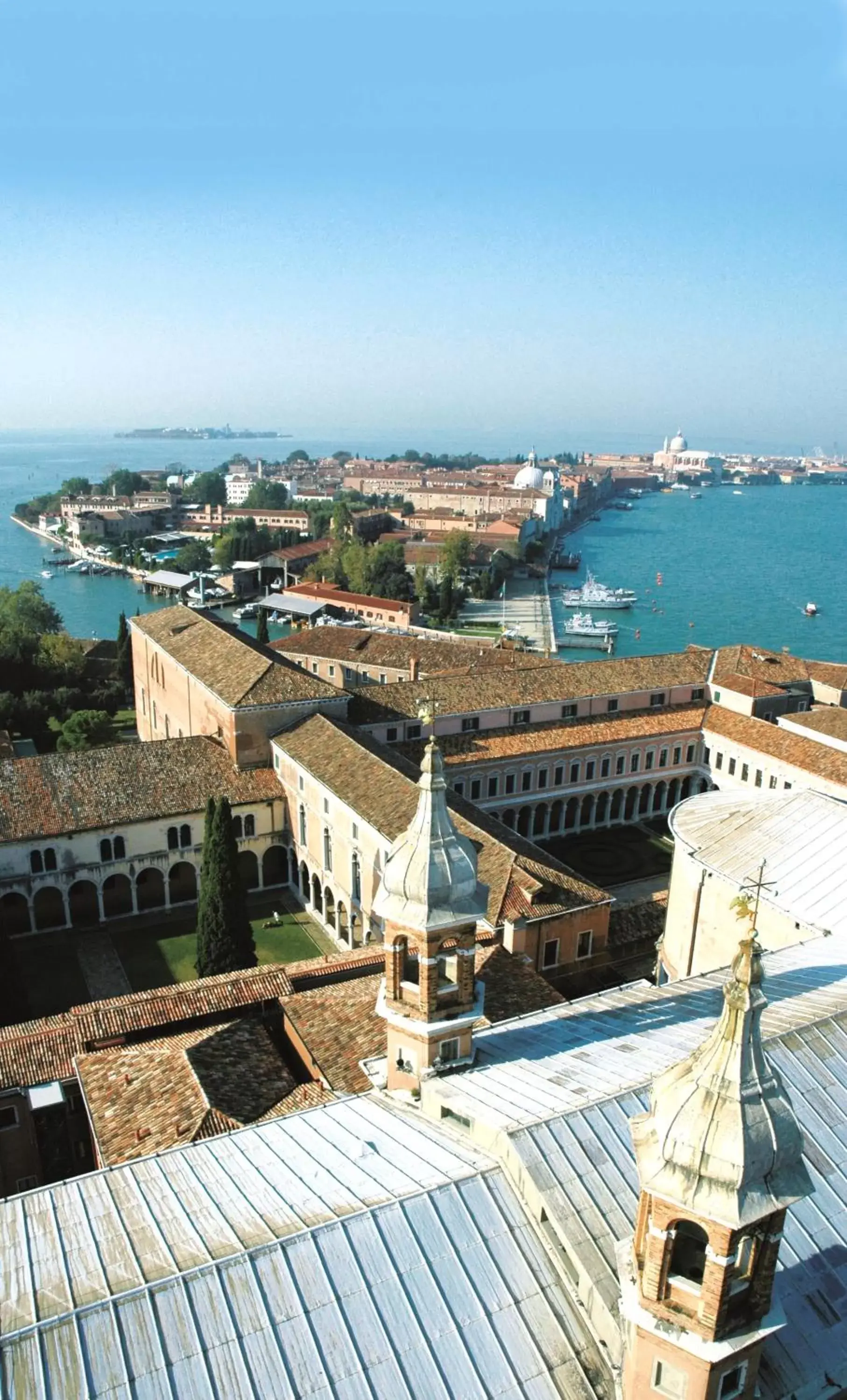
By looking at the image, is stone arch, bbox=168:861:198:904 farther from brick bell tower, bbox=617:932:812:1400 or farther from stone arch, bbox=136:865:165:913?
brick bell tower, bbox=617:932:812:1400

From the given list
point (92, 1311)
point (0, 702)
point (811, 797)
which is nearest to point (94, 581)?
point (0, 702)

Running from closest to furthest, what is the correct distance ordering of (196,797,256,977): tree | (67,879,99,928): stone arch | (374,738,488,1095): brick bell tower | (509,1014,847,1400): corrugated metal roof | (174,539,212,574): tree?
(509,1014,847,1400): corrugated metal roof, (374,738,488,1095): brick bell tower, (196,797,256,977): tree, (67,879,99,928): stone arch, (174,539,212,574): tree

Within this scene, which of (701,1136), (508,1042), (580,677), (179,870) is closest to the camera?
(701,1136)

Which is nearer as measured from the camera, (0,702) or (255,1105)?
(255,1105)

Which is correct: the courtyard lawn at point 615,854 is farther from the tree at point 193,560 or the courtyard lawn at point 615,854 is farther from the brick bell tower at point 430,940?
the tree at point 193,560

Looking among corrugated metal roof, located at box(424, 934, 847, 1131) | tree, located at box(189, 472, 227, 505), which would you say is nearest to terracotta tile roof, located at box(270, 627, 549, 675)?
corrugated metal roof, located at box(424, 934, 847, 1131)

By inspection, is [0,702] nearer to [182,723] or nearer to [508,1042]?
[182,723]
